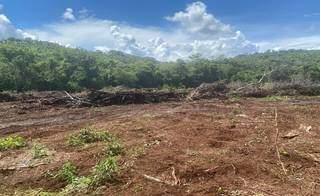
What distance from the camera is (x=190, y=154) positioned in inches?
388

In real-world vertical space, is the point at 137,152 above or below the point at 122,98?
above

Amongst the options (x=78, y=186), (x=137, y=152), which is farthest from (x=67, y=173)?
(x=137, y=152)

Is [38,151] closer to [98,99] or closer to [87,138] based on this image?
[87,138]

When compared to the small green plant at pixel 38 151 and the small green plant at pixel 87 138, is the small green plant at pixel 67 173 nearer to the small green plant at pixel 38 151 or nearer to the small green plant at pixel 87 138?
the small green plant at pixel 38 151

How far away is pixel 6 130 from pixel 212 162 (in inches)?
294

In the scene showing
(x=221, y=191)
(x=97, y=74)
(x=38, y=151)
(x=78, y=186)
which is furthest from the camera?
(x=97, y=74)

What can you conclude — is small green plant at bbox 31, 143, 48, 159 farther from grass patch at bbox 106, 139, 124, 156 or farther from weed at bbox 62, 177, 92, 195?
weed at bbox 62, 177, 92, 195

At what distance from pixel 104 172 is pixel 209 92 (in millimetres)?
17859

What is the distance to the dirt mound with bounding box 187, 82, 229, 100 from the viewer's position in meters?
24.6

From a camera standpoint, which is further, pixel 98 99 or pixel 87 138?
pixel 98 99

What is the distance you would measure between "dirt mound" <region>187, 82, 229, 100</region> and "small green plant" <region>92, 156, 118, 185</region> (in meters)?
15.4

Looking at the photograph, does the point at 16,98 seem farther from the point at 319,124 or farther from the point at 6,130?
the point at 319,124

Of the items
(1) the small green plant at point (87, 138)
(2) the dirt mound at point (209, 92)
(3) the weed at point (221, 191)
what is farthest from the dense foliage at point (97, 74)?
(3) the weed at point (221, 191)

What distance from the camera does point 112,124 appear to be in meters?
14.0
